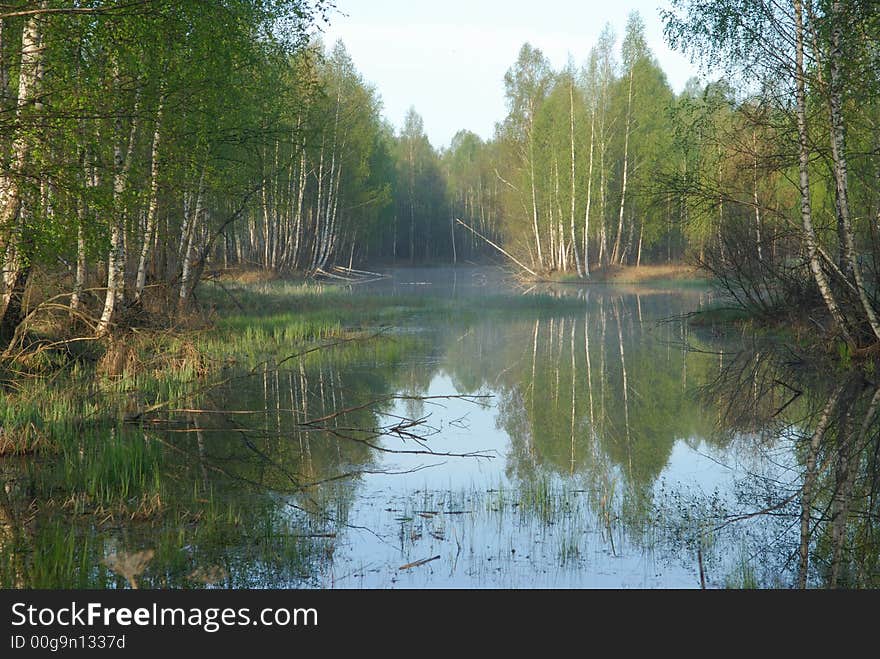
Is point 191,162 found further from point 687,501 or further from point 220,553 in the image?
point 687,501

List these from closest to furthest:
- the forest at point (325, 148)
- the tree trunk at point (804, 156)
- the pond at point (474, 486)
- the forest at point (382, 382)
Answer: the pond at point (474, 486), the forest at point (382, 382), the forest at point (325, 148), the tree trunk at point (804, 156)

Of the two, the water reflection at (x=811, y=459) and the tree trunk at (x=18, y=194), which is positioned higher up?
the tree trunk at (x=18, y=194)

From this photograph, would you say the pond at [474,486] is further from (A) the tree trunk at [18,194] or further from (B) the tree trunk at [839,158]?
(A) the tree trunk at [18,194]

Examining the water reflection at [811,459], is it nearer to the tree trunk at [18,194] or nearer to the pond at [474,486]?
the pond at [474,486]

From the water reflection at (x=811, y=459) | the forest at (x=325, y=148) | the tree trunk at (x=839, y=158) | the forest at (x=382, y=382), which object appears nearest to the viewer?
the water reflection at (x=811, y=459)

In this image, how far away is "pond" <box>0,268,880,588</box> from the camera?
4.70m

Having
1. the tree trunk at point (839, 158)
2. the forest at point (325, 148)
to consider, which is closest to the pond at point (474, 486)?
the tree trunk at point (839, 158)

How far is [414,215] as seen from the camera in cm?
6506

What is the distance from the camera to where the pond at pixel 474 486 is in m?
4.70

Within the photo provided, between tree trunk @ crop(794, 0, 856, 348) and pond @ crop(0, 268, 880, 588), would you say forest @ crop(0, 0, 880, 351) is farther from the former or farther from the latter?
pond @ crop(0, 268, 880, 588)

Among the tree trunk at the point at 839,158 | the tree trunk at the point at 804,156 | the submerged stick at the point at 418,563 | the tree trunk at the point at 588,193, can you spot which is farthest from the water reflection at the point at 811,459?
the tree trunk at the point at 588,193

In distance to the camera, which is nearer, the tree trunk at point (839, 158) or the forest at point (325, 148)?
the forest at point (325, 148)

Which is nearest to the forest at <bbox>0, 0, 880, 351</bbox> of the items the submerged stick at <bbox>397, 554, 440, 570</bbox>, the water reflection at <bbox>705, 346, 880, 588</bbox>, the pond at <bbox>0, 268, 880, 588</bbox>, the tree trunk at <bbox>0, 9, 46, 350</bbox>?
the tree trunk at <bbox>0, 9, 46, 350</bbox>

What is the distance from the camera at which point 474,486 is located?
22.0 feet
